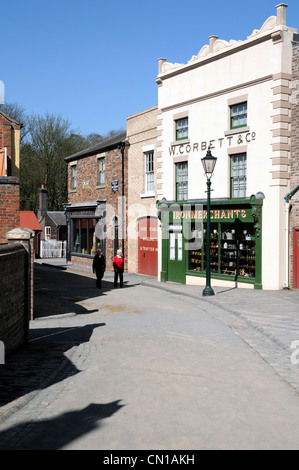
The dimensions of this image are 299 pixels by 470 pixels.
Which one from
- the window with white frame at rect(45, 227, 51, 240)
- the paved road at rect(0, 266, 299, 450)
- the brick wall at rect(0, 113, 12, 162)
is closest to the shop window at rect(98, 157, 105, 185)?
the brick wall at rect(0, 113, 12, 162)

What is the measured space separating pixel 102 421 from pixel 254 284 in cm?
1420

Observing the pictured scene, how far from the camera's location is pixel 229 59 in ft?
68.1

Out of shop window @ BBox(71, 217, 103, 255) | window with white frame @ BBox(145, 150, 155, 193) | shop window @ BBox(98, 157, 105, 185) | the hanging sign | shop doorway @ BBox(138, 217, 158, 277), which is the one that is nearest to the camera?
shop doorway @ BBox(138, 217, 158, 277)

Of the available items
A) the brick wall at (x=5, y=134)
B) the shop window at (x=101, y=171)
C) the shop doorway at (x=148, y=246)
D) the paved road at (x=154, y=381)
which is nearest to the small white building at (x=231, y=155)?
the shop doorway at (x=148, y=246)

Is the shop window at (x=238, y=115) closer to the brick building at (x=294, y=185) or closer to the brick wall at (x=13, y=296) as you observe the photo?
the brick building at (x=294, y=185)

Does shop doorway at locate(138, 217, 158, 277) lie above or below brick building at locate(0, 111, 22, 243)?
below

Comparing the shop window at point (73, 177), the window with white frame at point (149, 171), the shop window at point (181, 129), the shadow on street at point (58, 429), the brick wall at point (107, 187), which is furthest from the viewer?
the shop window at point (73, 177)

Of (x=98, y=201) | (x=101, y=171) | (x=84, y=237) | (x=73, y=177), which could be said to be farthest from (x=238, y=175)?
(x=73, y=177)

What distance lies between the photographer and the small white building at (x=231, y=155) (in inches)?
740

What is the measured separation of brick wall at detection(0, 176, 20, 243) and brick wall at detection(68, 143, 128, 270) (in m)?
14.4

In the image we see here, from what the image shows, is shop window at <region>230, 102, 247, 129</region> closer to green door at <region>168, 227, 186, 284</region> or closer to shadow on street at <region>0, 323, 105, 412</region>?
green door at <region>168, 227, 186, 284</region>

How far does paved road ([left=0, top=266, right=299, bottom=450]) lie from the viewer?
5785mm
